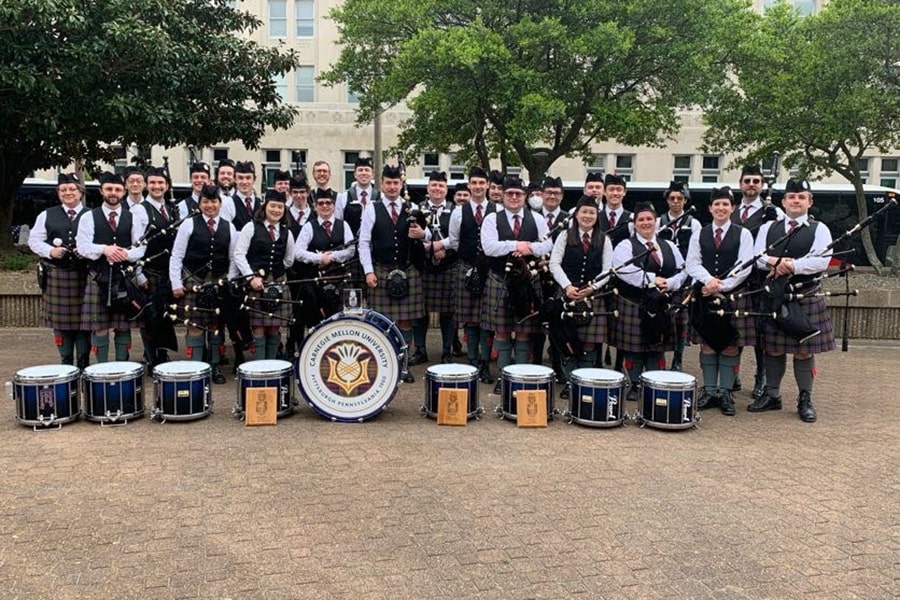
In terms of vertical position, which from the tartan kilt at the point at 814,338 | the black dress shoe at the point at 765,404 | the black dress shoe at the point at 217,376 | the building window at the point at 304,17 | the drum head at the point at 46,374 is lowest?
the black dress shoe at the point at 765,404

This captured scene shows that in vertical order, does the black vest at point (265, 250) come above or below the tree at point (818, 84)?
below

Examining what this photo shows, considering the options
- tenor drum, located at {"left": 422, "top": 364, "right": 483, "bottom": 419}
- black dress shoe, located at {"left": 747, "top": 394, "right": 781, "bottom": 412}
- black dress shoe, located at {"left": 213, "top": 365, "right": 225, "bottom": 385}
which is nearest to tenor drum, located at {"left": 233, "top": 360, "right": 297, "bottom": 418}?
tenor drum, located at {"left": 422, "top": 364, "right": 483, "bottom": 419}

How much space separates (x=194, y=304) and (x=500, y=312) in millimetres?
2495

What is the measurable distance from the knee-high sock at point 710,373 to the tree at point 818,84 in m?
9.87

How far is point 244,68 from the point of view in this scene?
39.0ft

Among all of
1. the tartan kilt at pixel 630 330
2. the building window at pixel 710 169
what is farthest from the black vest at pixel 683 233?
the building window at pixel 710 169

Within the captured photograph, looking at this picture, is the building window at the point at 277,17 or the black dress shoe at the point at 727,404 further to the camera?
the building window at the point at 277,17

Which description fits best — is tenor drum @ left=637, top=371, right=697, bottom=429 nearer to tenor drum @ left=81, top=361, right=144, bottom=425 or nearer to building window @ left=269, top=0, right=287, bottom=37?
tenor drum @ left=81, top=361, right=144, bottom=425

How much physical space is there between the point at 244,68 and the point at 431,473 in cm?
936

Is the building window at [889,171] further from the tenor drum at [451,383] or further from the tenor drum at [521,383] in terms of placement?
the tenor drum at [451,383]

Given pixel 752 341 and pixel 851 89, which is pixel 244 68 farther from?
pixel 851 89

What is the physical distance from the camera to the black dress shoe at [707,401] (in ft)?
19.3

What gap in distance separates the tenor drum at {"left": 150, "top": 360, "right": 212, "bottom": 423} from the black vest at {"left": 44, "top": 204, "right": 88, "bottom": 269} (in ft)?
5.24

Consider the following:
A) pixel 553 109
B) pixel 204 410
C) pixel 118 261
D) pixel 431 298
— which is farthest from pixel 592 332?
pixel 553 109
